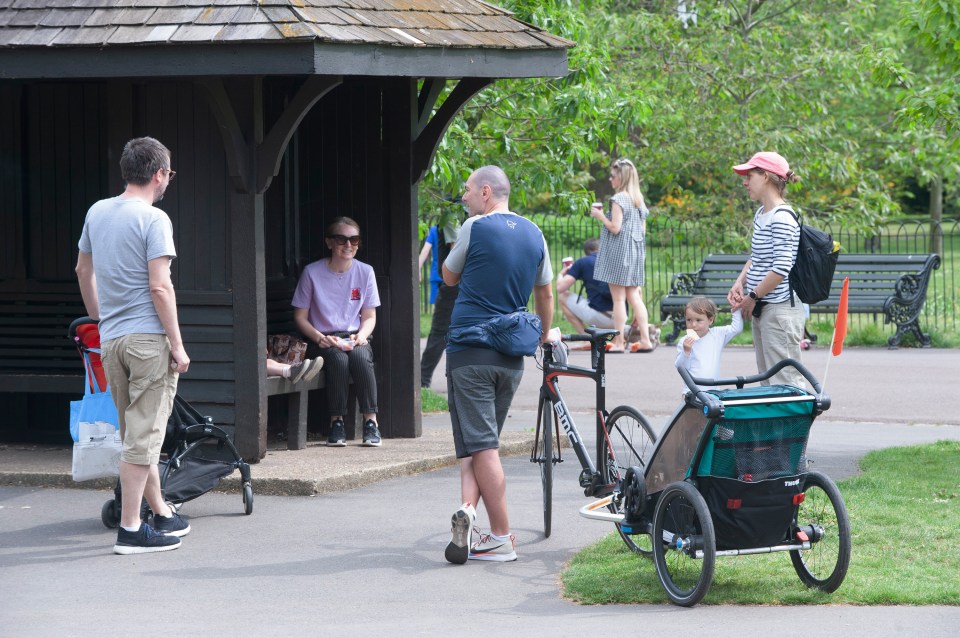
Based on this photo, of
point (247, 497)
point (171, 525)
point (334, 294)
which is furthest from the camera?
point (334, 294)

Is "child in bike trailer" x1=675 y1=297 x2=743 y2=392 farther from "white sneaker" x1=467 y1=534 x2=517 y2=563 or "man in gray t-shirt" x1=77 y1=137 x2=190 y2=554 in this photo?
"man in gray t-shirt" x1=77 y1=137 x2=190 y2=554

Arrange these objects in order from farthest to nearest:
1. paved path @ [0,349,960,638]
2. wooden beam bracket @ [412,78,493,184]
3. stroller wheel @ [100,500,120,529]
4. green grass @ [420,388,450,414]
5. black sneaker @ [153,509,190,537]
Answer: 1. green grass @ [420,388,450,414]
2. wooden beam bracket @ [412,78,493,184]
3. stroller wheel @ [100,500,120,529]
4. black sneaker @ [153,509,190,537]
5. paved path @ [0,349,960,638]

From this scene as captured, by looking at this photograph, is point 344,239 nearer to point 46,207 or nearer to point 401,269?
point 401,269

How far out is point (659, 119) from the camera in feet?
65.0

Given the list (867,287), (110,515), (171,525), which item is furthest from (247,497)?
(867,287)

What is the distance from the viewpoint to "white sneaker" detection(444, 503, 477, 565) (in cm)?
621

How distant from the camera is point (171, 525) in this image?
6875 mm

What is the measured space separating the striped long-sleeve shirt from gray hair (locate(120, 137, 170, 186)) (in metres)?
3.24

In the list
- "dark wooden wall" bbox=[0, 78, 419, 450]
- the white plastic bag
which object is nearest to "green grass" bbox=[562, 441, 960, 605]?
the white plastic bag

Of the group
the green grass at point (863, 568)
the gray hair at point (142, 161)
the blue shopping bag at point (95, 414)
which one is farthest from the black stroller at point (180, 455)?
the green grass at point (863, 568)

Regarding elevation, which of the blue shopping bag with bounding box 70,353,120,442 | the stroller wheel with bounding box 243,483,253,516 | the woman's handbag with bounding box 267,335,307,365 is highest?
the woman's handbag with bounding box 267,335,307,365

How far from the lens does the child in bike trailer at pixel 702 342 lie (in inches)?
287

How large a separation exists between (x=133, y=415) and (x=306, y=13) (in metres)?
2.55

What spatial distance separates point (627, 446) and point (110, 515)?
2.67 metres
